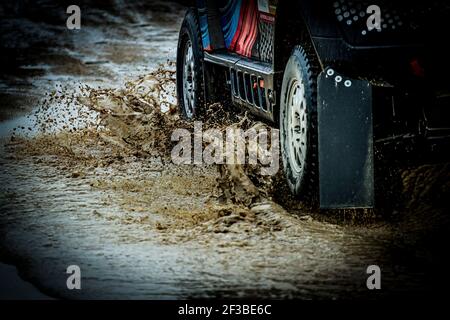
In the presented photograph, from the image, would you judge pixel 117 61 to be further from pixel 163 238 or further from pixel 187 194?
pixel 163 238

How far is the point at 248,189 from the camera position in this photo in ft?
23.7

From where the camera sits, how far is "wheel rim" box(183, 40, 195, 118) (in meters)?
9.51

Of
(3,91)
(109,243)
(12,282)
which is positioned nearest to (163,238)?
(109,243)

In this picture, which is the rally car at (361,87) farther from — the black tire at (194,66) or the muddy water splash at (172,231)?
the black tire at (194,66)

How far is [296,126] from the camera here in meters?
6.67

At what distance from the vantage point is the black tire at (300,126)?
249 inches

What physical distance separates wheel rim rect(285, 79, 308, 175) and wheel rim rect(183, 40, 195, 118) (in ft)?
8.69

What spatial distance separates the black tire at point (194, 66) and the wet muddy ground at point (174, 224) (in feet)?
0.58

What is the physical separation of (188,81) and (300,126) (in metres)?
3.17

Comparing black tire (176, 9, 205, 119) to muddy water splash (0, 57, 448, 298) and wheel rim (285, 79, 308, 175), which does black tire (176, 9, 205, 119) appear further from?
wheel rim (285, 79, 308, 175)

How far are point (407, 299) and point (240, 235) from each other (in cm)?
144

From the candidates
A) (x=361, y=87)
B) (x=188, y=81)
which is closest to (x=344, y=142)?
(x=361, y=87)

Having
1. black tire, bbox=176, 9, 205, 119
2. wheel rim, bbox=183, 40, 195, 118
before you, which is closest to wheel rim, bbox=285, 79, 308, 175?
black tire, bbox=176, 9, 205, 119

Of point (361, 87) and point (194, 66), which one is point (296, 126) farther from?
point (194, 66)
